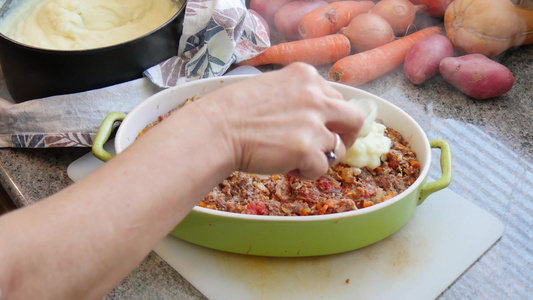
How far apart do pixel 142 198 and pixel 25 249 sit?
0.42ft

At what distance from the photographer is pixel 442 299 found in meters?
0.96

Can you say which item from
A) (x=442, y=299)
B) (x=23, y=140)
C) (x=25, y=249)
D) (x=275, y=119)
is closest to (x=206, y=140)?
(x=275, y=119)

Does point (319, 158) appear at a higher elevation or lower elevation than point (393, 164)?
higher

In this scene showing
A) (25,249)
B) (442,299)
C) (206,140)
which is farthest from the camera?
(442,299)

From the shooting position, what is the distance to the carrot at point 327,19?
154 centimetres

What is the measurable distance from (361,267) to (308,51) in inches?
28.4

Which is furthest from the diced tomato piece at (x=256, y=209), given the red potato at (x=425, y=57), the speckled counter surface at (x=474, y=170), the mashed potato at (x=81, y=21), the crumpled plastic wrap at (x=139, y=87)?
the red potato at (x=425, y=57)

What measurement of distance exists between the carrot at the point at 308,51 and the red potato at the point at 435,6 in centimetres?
30

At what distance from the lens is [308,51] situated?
1.49 meters

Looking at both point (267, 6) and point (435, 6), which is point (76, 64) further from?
point (435, 6)

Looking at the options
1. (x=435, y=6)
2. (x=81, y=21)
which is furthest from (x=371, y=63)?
(x=81, y=21)

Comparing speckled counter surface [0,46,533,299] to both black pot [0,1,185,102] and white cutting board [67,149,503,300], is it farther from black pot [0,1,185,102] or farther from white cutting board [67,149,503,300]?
black pot [0,1,185,102]

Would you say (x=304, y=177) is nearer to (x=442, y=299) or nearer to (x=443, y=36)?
(x=442, y=299)

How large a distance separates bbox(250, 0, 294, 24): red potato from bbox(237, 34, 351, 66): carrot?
0.18 m
